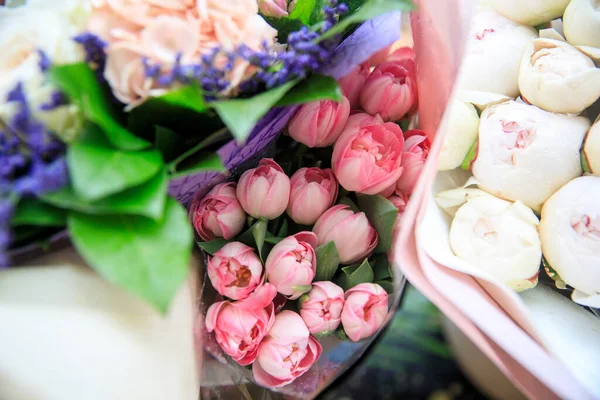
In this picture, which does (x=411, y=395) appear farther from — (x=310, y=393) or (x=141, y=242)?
(x=141, y=242)

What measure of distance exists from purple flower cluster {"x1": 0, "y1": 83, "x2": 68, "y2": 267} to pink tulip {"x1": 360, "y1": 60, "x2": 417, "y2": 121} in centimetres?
29

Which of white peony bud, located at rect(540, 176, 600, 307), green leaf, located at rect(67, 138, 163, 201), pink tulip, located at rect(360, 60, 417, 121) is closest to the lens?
green leaf, located at rect(67, 138, 163, 201)

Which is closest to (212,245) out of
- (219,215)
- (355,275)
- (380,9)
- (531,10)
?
(219,215)

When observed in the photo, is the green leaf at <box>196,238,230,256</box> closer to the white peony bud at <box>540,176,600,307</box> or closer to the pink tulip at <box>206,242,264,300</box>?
the pink tulip at <box>206,242,264,300</box>

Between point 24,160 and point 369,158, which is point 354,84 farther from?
point 24,160

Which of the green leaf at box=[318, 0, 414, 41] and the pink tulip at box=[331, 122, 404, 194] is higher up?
the green leaf at box=[318, 0, 414, 41]

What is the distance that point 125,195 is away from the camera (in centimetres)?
35

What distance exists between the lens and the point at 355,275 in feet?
1.58

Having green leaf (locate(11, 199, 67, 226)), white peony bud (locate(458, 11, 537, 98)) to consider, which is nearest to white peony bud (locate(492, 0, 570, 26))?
white peony bud (locate(458, 11, 537, 98))

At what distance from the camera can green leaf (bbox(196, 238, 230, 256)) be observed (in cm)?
47

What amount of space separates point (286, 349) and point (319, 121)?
20 cm

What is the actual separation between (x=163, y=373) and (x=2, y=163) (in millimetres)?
195

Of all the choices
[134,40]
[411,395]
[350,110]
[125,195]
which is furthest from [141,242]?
[411,395]

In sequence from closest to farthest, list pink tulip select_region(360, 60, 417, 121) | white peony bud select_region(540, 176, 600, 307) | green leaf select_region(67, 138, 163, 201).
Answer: green leaf select_region(67, 138, 163, 201)
white peony bud select_region(540, 176, 600, 307)
pink tulip select_region(360, 60, 417, 121)
